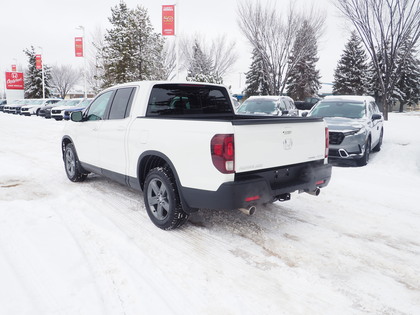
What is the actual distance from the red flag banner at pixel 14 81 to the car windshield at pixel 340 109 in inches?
2188

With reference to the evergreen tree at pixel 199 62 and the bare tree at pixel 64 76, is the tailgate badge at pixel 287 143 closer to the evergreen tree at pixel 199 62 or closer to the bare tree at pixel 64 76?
the evergreen tree at pixel 199 62

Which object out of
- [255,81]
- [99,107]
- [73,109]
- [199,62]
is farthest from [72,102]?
[255,81]

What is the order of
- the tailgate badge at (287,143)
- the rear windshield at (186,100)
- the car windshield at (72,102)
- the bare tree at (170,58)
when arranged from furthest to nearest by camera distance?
1. the bare tree at (170,58)
2. the car windshield at (72,102)
3. the rear windshield at (186,100)
4. the tailgate badge at (287,143)

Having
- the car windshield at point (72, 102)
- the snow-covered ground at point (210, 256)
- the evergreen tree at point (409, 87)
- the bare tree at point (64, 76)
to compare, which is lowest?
the snow-covered ground at point (210, 256)

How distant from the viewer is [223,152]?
3.28 metres

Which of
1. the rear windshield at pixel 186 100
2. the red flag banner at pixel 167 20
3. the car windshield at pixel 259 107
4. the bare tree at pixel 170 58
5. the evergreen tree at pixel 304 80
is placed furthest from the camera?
the evergreen tree at pixel 304 80

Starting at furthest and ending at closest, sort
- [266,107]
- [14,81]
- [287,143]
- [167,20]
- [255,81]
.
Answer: [14,81] < [255,81] < [167,20] < [266,107] < [287,143]

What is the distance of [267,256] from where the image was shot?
11.5ft

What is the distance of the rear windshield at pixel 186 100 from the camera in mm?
4648

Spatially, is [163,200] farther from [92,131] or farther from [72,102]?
[72,102]

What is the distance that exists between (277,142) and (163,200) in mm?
1606

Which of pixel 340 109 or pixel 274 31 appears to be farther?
pixel 274 31

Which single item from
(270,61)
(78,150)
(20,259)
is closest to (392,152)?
(78,150)

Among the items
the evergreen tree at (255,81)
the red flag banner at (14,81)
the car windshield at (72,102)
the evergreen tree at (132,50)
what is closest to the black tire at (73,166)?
the evergreen tree at (132,50)
